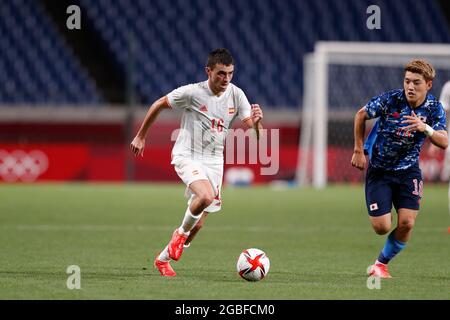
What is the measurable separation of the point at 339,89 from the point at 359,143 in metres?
14.3

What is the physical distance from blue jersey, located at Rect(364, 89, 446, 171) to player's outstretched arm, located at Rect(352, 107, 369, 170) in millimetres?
55

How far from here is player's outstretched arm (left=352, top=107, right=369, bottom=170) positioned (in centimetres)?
688

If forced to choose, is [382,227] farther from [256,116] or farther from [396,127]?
[256,116]

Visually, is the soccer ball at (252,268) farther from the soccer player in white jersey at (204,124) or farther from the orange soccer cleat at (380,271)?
the orange soccer cleat at (380,271)

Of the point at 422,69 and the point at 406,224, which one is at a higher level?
the point at 422,69

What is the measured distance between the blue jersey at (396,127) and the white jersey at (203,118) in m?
1.15

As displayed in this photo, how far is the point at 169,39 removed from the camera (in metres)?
25.6

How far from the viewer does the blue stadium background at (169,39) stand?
24172 millimetres

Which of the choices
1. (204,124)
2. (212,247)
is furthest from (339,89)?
(204,124)

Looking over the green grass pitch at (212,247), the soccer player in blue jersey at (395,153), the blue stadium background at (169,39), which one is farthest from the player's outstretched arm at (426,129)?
the blue stadium background at (169,39)

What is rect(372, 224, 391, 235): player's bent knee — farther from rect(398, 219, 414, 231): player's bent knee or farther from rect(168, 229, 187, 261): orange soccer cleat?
rect(168, 229, 187, 261): orange soccer cleat

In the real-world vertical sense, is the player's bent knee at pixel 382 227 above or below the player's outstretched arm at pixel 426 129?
below

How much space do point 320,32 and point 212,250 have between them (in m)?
17.4

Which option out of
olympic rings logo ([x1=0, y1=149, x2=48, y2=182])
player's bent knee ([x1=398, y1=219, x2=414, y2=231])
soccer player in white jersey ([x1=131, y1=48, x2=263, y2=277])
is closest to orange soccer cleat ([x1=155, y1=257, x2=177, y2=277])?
soccer player in white jersey ([x1=131, y1=48, x2=263, y2=277])
